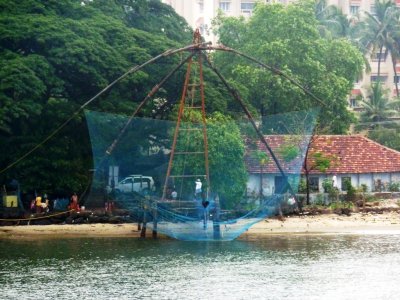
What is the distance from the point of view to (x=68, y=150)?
45.7 meters

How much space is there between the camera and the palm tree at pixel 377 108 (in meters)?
69.5

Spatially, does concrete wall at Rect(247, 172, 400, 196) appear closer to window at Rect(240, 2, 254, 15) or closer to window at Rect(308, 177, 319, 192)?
window at Rect(308, 177, 319, 192)

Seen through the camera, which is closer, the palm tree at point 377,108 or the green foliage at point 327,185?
the green foliage at point 327,185

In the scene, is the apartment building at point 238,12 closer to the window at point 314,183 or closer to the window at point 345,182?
the window at point 345,182

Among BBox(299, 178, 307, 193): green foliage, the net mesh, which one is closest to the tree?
BBox(299, 178, 307, 193): green foliage

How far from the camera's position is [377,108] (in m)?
69.6

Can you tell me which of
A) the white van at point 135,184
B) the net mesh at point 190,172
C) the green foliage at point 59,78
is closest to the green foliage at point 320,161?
the net mesh at point 190,172

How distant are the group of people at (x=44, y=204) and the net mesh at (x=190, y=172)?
2.40 feet

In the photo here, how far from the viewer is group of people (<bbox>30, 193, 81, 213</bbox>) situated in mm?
44625

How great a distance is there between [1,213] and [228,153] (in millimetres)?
9964

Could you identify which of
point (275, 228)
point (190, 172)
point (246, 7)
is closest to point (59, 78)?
point (190, 172)

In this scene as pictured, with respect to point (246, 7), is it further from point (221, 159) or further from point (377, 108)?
point (221, 159)

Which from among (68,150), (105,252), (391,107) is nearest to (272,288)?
(105,252)

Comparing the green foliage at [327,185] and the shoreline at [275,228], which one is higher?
the green foliage at [327,185]
